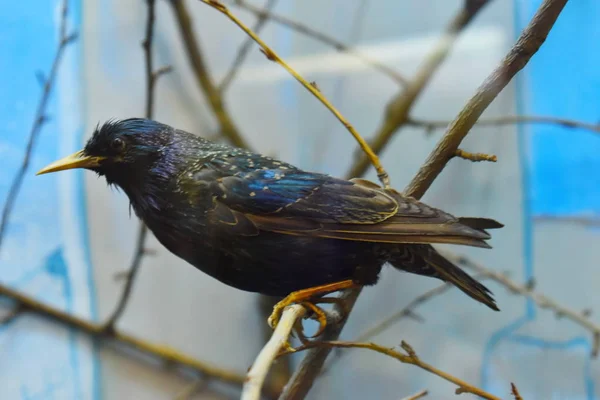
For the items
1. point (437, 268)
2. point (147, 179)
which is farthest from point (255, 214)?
point (437, 268)

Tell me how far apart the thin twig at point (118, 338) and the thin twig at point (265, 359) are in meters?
0.46

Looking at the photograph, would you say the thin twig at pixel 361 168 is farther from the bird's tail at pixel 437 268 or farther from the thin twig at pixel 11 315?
the thin twig at pixel 11 315

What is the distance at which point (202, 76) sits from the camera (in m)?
0.98

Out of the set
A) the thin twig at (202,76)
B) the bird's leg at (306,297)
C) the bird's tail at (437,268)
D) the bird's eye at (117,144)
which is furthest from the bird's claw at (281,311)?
the thin twig at (202,76)

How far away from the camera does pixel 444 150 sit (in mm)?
601

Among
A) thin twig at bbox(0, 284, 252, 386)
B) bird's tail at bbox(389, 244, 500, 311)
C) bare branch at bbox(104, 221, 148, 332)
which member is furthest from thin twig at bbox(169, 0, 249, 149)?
bird's tail at bbox(389, 244, 500, 311)

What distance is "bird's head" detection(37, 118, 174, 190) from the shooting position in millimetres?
510

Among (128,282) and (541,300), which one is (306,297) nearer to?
(128,282)

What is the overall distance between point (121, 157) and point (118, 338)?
44 centimetres

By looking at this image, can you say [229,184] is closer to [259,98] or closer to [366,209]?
[366,209]

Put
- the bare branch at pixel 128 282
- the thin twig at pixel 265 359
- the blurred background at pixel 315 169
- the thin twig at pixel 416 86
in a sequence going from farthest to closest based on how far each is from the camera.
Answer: the thin twig at pixel 416 86
the bare branch at pixel 128 282
the blurred background at pixel 315 169
the thin twig at pixel 265 359

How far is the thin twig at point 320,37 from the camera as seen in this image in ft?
3.45

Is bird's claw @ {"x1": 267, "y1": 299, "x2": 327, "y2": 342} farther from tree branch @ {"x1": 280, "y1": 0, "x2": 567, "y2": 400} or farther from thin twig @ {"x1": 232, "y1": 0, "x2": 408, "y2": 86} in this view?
thin twig @ {"x1": 232, "y1": 0, "x2": 408, "y2": 86}

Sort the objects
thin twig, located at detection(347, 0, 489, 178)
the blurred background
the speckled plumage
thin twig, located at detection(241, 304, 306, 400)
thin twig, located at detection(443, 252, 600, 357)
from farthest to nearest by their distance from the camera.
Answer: thin twig, located at detection(347, 0, 489, 178) → thin twig, located at detection(443, 252, 600, 357) → the blurred background → the speckled plumage → thin twig, located at detection(241, 304, 306, 400)
